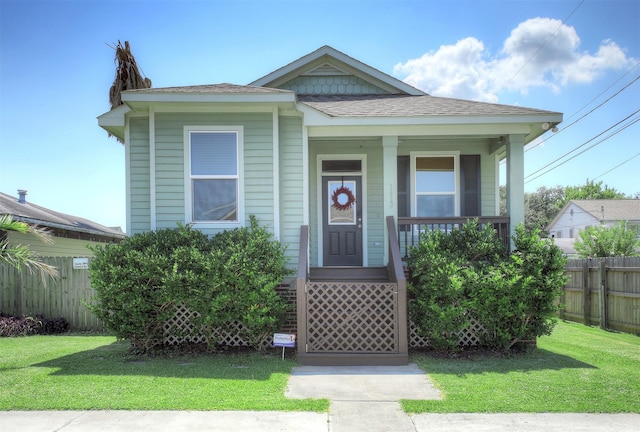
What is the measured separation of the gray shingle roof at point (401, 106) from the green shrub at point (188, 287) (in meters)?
3.26

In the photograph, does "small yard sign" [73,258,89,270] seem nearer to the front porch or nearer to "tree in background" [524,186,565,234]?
the front porch

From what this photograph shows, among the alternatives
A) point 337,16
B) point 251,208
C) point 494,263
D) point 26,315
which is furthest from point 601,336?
point 26,315

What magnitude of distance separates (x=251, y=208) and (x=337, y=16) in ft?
23.1

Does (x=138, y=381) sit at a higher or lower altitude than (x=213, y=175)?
lower

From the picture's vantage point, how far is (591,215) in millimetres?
38312

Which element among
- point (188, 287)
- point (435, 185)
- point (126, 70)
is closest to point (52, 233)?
point (126, 70)

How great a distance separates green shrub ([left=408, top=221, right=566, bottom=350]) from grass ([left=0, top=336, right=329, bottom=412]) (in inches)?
96.5

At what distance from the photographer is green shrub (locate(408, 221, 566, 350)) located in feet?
25.1

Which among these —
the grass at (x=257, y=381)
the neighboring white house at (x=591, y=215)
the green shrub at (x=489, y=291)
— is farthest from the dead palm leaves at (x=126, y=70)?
the neighboring white house at (x=591, y=215)

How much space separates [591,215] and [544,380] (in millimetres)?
36851

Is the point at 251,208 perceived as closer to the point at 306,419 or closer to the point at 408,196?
the point at 408,196

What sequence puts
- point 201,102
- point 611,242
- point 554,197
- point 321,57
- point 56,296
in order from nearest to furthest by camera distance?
point 201,102 → point 56,296 → point 321,57 → point 611,242 → point 554,197

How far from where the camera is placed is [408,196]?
35.4 ft

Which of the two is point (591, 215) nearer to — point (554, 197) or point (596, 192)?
point (596, 192)
